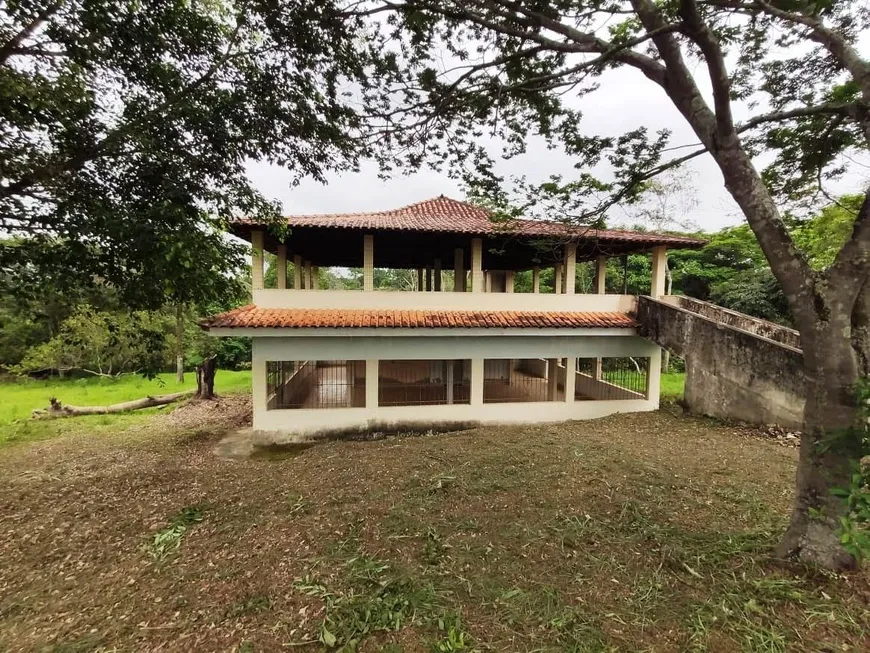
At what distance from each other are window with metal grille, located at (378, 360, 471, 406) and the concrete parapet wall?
210 inches

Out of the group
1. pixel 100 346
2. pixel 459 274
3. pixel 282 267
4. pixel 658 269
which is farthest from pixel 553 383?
pixel 100 346

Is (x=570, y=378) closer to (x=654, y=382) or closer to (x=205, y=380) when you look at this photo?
(x=654, y=382)

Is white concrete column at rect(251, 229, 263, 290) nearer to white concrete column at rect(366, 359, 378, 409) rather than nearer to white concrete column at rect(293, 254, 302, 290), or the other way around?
white concrete column at rect(366, 359, 378, 409)

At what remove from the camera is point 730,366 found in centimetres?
857

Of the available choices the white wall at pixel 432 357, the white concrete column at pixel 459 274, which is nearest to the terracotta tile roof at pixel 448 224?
the white concrete column at pixel 459 274

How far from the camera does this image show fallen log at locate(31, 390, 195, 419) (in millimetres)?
12938

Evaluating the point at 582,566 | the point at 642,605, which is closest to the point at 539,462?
the point at 582,566

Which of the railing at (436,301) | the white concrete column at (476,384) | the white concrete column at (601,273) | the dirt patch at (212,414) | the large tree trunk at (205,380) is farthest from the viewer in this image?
the large tree trunk at (205,380)

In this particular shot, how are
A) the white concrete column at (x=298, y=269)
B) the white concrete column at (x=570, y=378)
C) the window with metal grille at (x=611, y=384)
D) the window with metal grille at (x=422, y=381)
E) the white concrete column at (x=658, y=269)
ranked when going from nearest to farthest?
1. the white concrete column at (x=570, y=378)
2. the white concrete column at (x=658, y=269)
3. the window with metal grille at (x=611, y=384)
4. the window with metal grille at (x=422, y=381)
5. the white concrete column at (x=298, y=269)

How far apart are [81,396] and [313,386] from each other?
10.5 m

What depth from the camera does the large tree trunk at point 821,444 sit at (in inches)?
122

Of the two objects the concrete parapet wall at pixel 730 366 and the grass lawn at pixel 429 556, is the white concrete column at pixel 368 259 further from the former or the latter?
the concrete parapet wall at pixel 730 366

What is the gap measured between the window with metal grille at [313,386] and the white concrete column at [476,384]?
2.81 metres

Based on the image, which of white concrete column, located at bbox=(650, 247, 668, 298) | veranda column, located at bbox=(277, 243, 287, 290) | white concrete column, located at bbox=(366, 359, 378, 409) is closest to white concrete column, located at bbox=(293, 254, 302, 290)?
veranda column, located at bbox=(277, 243, 287, 290)
